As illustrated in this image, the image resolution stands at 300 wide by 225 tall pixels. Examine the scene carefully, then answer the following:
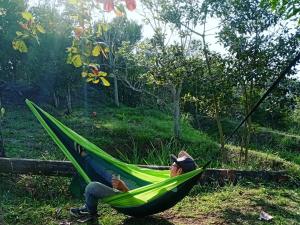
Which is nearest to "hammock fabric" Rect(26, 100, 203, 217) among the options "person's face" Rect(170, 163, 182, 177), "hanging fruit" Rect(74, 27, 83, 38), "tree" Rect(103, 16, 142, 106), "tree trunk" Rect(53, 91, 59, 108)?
"person's face" Rect(170, 163, 182, 177)

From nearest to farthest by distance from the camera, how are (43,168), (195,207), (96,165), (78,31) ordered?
(78,31), (96,165), (195,207), (43,168)

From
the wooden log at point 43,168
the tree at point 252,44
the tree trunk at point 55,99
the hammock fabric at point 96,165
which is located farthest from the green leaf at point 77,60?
the tree trunk at point 55,99

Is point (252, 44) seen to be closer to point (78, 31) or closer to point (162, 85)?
point (162, 85)

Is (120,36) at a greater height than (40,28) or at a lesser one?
greater

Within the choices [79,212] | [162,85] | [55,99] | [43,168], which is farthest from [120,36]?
[79,212]

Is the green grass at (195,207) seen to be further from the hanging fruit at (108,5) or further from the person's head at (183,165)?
the hanging fruit at (108,5)

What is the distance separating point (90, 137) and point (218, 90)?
9.22 ft

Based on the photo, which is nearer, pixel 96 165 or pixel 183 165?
pixel 183 165

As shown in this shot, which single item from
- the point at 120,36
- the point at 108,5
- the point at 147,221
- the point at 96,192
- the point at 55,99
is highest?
the point at 120,36

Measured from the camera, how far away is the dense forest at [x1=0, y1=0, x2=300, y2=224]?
1811mm

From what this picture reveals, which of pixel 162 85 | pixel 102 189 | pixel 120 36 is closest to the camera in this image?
pixel 102 189

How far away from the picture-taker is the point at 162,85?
288 inches

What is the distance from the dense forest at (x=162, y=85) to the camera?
5.94ft

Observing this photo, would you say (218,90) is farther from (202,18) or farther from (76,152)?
(76,152)
